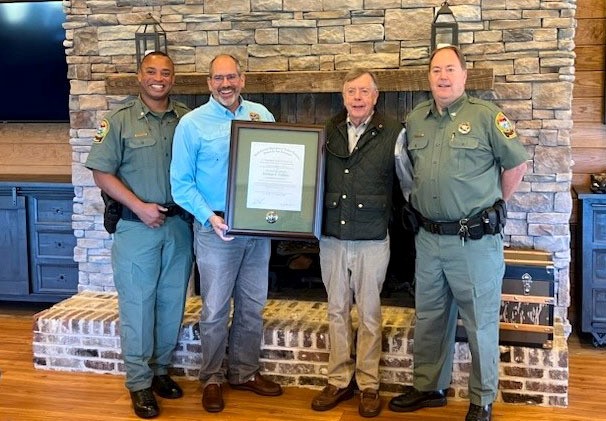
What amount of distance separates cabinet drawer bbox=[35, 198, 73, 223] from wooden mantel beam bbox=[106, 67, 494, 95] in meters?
0.92

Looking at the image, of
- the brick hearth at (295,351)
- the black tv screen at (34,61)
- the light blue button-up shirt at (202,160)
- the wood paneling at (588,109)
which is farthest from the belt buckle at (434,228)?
the black tv screen at (34,61)

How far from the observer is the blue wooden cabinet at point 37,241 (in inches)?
175

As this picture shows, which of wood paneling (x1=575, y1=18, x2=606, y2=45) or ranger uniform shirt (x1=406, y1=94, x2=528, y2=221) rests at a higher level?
wood paneling (x1=575, y1=18, x2=606, y2=45)

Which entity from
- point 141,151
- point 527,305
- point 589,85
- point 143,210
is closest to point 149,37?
point 141,151

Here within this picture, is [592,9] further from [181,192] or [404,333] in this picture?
[181,192]

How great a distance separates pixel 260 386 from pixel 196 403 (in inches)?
11.4

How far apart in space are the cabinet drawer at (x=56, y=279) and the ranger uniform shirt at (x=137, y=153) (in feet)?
5.19

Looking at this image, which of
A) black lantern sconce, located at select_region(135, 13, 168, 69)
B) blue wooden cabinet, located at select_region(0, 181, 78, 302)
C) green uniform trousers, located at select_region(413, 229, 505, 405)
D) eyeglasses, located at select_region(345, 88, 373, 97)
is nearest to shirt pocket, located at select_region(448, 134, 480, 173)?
green uniform trousers, located at select_region(413, 229, 505, 405)

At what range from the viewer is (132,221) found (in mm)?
3121

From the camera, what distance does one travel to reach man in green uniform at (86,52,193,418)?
10.2 ft

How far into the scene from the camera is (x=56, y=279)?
4.53m

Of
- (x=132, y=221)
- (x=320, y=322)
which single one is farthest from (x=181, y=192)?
(x=320, y=322)

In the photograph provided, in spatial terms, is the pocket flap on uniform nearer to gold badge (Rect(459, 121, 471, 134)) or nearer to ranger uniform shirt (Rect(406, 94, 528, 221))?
ranger uniform shirt (Rect(406, 94, 528, 221))

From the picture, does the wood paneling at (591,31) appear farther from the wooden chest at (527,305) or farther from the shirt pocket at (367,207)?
the shirt pocket at (367,207)
